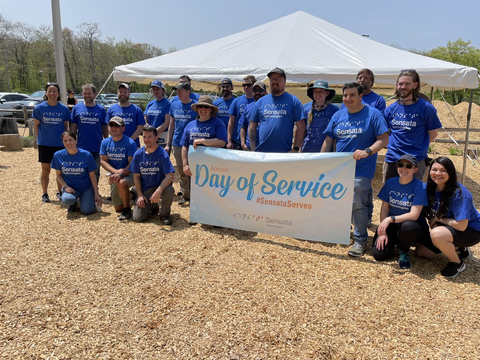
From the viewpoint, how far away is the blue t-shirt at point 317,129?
4.82 metres

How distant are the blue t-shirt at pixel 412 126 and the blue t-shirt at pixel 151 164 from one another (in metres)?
2.98

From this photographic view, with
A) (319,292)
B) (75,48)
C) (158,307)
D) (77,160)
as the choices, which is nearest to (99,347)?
(158,307)

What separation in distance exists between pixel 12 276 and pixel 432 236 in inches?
167

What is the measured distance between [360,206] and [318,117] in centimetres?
143

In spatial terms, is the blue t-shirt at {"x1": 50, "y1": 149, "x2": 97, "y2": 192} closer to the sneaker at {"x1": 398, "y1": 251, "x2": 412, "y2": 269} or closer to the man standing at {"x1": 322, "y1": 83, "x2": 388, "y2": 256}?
the man standing at {"x1": 322, "y1": 83, "x2": 388, "y2": 256}

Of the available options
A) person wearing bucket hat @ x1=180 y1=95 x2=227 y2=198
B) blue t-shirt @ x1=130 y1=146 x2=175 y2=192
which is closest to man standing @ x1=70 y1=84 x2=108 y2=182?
blue t-shirt @ x1=130 y1=146 x2=175 y2=192

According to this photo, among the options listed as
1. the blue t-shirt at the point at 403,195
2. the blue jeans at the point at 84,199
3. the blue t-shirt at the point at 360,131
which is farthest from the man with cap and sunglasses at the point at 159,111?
the blue t-shirt at the point at 403,195

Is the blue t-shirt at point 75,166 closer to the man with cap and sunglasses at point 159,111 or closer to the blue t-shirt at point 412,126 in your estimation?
the man with cap and sunglasses at point 159,111

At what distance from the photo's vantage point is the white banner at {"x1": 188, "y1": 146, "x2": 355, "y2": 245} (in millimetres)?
4109

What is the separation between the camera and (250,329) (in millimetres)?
2727

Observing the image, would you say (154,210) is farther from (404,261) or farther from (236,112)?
(404,261)

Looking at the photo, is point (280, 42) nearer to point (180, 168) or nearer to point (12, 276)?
point (180, 168)

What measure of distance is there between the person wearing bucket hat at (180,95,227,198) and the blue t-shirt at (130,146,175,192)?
27cm

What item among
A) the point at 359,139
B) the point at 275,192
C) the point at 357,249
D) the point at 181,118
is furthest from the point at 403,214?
the point at 181,118
